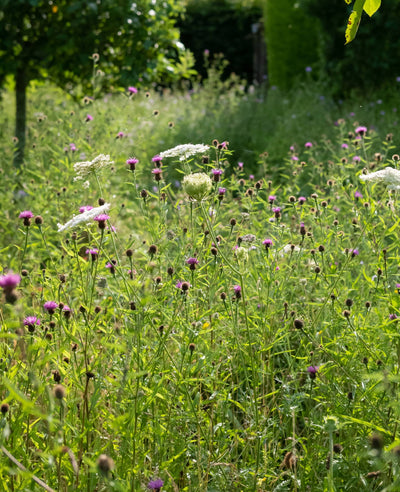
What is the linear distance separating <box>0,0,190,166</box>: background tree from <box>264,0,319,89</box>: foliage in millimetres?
5083

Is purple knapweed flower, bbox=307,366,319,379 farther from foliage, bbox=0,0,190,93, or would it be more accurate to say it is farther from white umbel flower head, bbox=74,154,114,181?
foliage, bbox=0,0,190,93

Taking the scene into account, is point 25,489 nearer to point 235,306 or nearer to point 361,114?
point 235,306

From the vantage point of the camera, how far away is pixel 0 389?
1797mm

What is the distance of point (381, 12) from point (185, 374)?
757 cm

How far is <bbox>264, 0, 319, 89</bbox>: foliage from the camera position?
1066 centimetres

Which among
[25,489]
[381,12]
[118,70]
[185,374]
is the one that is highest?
[381,12]

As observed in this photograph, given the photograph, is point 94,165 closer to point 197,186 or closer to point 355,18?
point 197,186

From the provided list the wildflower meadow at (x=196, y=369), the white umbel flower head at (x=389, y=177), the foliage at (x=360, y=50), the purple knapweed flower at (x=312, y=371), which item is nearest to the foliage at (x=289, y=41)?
the foliage at (x=360, y=50)

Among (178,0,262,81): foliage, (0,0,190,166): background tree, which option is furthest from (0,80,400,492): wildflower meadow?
(178,0,262,81): foliage

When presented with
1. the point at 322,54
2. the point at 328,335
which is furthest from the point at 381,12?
the point at 328,335

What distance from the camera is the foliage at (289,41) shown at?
10664mm

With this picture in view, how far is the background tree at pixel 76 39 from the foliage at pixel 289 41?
508cm

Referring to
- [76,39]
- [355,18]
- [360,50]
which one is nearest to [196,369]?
[355,18]

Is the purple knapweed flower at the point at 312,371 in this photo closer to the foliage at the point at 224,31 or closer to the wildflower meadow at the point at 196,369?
the wildflower meadow at the point at 196,369
